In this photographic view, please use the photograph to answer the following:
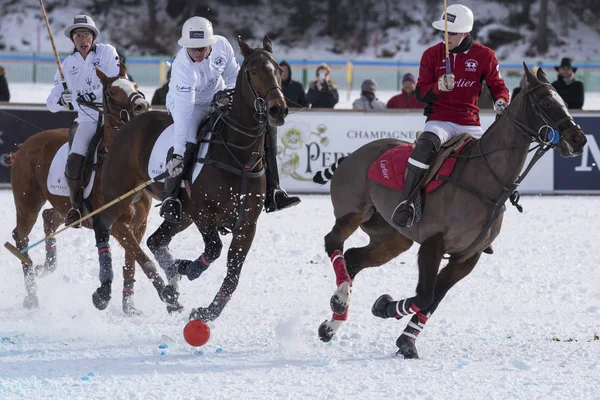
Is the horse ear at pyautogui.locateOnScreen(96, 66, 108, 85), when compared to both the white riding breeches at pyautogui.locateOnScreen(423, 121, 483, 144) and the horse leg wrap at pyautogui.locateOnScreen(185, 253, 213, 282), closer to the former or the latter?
the horse leg wrap at pyautogui.locateOnScreen(185, 253, 213, 282)

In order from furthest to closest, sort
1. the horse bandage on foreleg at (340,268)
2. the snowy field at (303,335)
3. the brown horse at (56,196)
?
1. the brown horse at (56,196)
2. the horse bandage on foreleg at (340,268)
3. the snowy field at (303,335)

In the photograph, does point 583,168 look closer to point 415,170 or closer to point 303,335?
point 415,170

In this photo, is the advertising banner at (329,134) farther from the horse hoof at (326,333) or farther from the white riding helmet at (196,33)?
the horse hoof at (326,333)

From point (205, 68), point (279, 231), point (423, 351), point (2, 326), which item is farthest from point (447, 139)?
point (279, 231)

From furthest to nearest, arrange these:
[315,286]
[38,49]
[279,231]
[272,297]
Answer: [38,49] < [279,231] < [315,286] < [272,297]

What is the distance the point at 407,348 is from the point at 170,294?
2.07 meters

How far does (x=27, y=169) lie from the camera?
8922 millimetres

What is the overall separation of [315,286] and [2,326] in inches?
113

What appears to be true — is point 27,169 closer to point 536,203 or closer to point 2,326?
point 2,326

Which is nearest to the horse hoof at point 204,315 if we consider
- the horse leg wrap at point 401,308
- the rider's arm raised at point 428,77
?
the horse leg wrap at point 401,308

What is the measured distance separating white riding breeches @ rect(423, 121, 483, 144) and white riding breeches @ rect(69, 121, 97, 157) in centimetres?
318

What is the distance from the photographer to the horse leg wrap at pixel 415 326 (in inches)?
250

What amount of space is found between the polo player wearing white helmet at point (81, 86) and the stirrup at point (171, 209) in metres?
1.31

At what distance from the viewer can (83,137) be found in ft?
27.7
